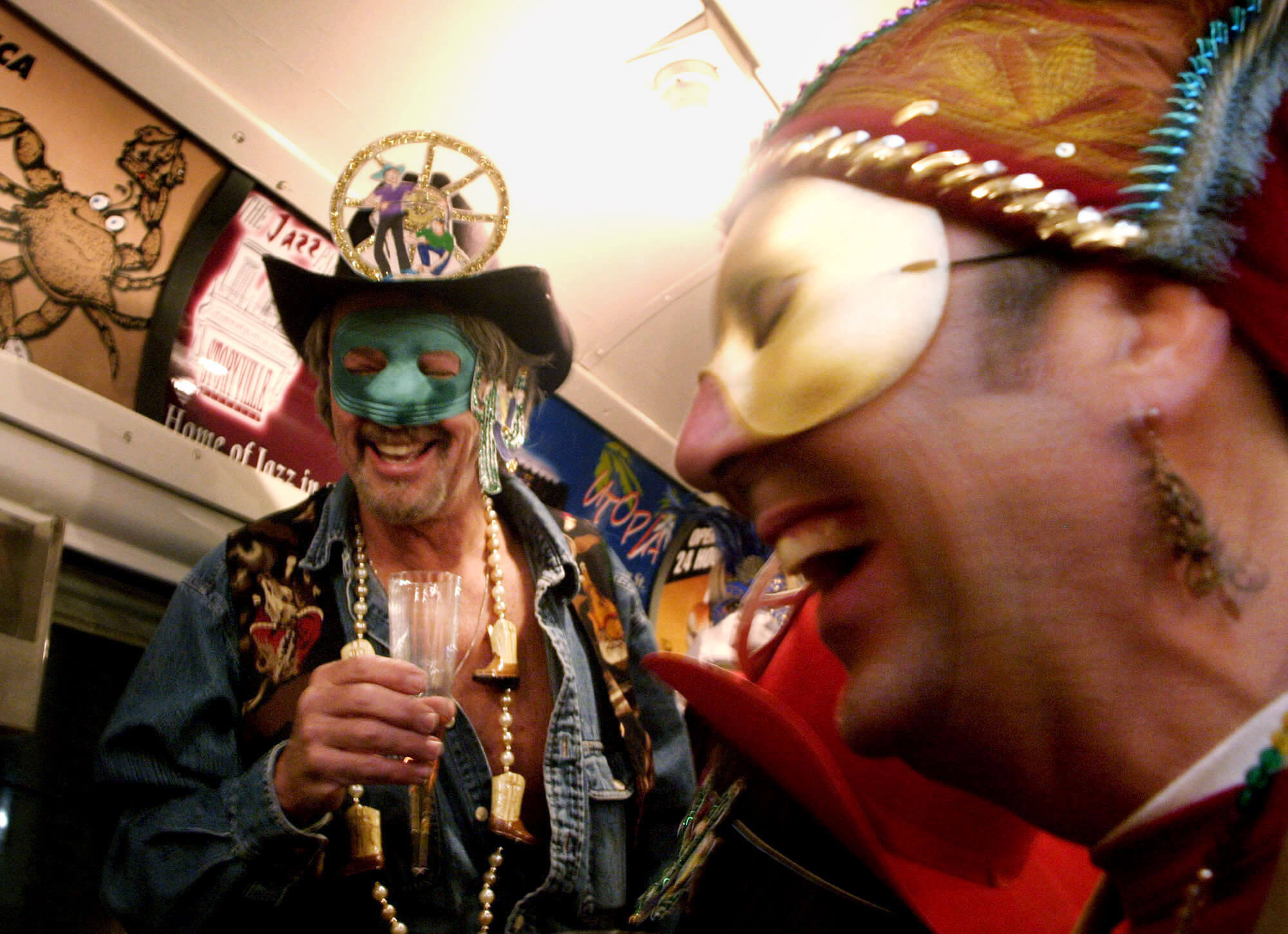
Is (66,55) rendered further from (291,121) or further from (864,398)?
(864,398)

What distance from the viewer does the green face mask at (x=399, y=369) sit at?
159 centimetres

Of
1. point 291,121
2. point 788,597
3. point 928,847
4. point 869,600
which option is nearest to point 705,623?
point 291,121

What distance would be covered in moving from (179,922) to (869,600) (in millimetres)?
1124

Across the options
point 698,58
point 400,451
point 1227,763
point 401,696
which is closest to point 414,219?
point 400,451

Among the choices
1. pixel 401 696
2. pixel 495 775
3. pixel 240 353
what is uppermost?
pixel 240 353

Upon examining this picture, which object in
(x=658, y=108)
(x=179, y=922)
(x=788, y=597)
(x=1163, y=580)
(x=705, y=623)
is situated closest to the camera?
(x=1163, y=580)

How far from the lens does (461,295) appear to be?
1.73m

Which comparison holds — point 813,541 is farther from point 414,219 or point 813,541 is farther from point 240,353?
point 240,353

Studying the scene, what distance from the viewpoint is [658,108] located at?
2238mm

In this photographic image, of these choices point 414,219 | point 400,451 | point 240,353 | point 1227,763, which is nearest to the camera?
point 1227,763

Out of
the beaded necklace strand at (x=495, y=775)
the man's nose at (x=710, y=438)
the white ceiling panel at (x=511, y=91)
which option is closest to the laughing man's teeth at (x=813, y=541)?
the man's nose at (x=710, y=438)

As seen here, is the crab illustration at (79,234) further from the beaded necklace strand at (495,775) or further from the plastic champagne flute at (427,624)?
the plastic champagne flute at (427,624)

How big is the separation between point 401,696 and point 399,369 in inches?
23.5

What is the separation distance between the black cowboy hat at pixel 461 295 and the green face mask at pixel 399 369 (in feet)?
0.17
